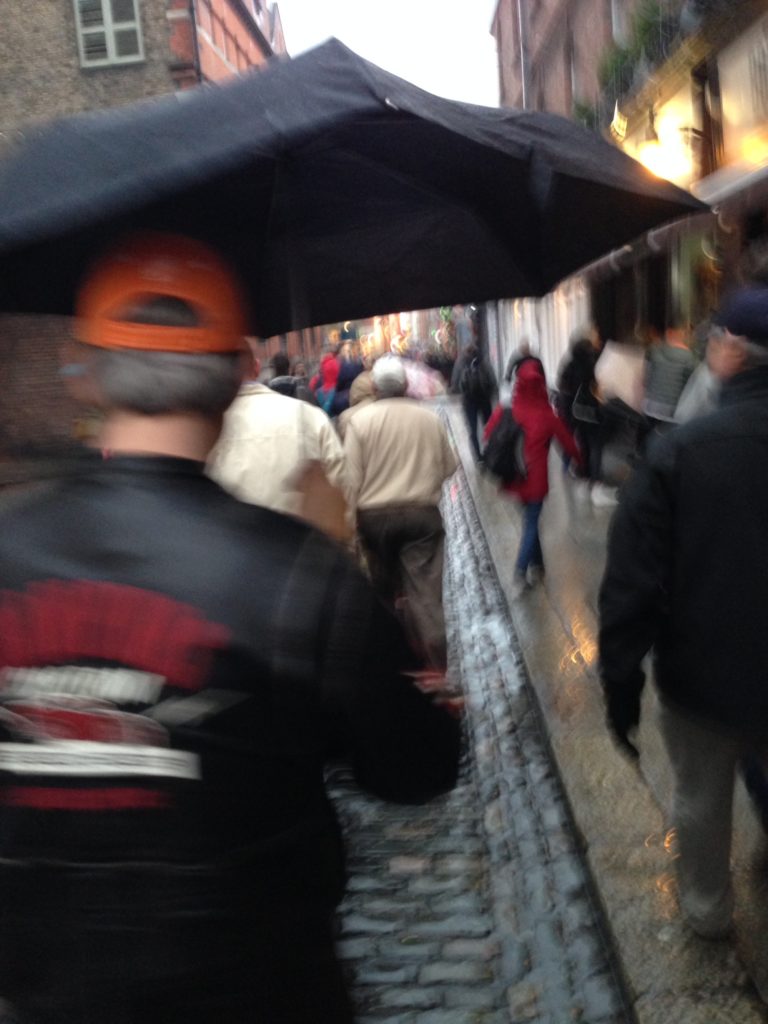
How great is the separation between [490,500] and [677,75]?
16.1ft

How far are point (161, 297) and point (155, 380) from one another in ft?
0.36

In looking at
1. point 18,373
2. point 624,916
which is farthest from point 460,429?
point 624,916

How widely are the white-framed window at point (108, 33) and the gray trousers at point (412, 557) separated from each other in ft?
78.6

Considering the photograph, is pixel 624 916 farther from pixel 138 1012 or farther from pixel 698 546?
pixel 138 1012

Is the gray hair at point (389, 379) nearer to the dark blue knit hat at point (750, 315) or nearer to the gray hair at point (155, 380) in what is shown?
the dark blue knit hat at point (750, 315)

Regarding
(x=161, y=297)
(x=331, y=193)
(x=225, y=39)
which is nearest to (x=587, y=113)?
(x=331, y=193)

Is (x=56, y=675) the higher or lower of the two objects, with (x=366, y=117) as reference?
lower

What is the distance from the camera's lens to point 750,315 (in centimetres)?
280

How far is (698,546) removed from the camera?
286cm

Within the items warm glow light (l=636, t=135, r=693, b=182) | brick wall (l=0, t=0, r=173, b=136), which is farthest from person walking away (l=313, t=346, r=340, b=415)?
brick wall (l=0, t=0, r=173, b=136)

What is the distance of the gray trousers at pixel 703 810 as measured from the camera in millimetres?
3080

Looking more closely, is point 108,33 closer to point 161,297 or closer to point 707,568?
point 707,568

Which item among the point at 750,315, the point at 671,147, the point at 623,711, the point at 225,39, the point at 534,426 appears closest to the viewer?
the point at 750,315

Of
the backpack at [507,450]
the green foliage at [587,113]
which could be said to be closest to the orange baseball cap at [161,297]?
the backpack at [507,450]
